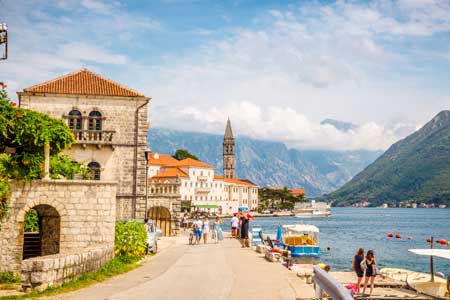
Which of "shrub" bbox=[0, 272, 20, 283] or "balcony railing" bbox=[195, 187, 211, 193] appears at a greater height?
"balcony railing" bbox=[195, 187, 211, 193]

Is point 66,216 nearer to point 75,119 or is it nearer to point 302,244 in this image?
point 75,119

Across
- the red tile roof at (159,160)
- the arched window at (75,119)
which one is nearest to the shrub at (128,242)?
the arched window at (75,119)

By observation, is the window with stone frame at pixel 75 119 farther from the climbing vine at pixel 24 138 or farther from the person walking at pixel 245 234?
the climbing vine at pixel 24 138

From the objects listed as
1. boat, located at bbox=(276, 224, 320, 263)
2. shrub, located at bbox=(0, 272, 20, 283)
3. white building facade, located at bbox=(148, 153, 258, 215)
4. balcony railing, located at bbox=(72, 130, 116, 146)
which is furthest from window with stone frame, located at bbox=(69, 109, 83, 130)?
white building facade, located at bbox=(148, 153, 258, 215)

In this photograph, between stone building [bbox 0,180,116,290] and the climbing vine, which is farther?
the climbing vine

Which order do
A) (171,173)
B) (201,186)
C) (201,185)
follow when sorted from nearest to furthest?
1. (171,173)
2. (201,185)
3. (201,186)

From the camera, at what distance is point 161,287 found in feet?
50.5

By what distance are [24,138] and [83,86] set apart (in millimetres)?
16483

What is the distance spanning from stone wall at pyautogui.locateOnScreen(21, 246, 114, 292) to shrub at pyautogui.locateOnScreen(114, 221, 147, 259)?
19.8ft

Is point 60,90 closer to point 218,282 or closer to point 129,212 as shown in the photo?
point 129,212

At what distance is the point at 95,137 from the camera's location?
36.4 meters

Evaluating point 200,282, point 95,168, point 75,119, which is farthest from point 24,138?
point 75,119

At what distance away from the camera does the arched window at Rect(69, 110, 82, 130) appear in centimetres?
3656

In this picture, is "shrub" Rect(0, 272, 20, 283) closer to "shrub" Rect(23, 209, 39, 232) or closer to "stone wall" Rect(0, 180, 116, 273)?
"stone wall" Rect(0, 180, 116, 273)
